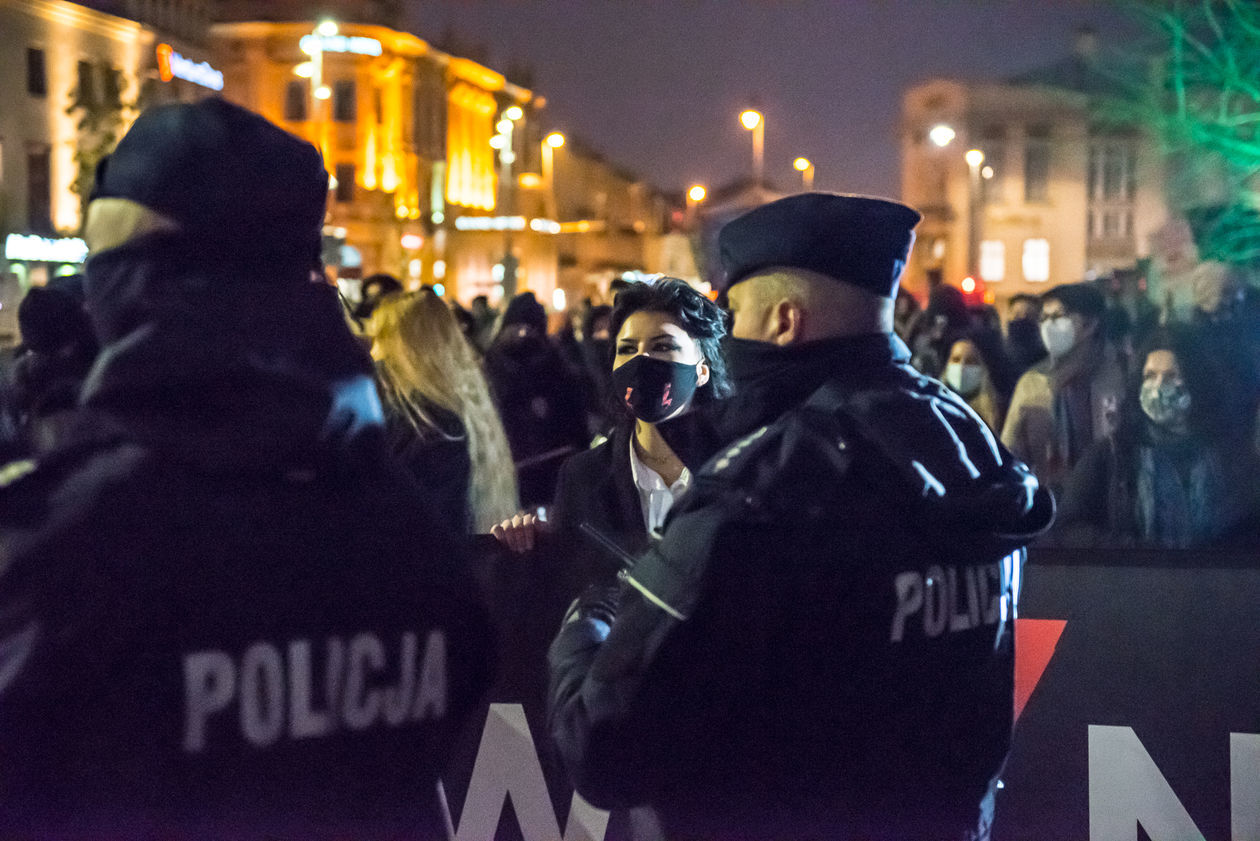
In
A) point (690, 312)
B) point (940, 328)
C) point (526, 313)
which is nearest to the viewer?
point (690, 312)

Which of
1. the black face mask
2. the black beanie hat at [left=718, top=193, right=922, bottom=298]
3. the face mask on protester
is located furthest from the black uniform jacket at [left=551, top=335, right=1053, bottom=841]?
the face mask on protester

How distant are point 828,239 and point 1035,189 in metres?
78.6

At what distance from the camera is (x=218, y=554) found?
6.94ft

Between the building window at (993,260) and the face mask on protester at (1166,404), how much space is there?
7220 centimetres

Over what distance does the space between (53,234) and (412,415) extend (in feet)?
147

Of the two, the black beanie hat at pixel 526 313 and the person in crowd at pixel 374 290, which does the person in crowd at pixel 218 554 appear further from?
the black beanie hat at pixel 526 313

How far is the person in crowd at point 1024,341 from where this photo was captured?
10562 millimetres

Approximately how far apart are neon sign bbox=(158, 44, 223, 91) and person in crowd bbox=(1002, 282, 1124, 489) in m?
34.1

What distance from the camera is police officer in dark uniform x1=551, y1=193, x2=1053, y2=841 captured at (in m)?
2.61

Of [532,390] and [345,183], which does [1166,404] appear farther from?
[345,183]

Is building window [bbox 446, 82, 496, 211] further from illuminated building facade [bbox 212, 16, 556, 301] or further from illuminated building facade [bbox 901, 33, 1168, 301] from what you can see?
illuminated building facade [bbox 901, 33, 1168, 301]

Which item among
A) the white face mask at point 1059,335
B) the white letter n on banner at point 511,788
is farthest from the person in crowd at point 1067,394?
the white letter n on banner at point 511,788

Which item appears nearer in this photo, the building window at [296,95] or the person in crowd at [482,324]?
the person in crowd at [482,324]

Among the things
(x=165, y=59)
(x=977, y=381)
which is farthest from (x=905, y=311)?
(x=165, y=59)
